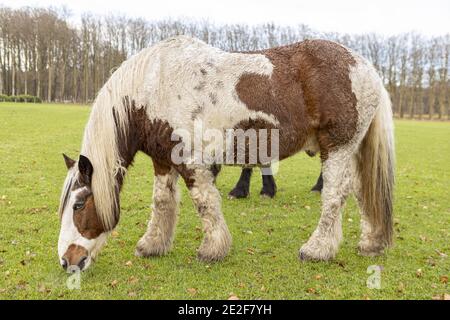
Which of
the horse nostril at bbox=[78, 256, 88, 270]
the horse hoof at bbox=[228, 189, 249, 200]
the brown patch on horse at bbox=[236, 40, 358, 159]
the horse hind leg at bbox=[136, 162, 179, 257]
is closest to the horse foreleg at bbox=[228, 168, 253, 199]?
the horse hoof at bbox=[228, 189, 249, 200]

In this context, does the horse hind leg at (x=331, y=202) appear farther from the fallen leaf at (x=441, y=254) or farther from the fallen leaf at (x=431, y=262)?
the fallen leaf at (x=441, y=254)

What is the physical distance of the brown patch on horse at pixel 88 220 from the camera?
12.0 ft

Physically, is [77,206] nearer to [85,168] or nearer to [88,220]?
[88,220]

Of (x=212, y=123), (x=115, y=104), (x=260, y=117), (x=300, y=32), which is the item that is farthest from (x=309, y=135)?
(x=300, y=32)

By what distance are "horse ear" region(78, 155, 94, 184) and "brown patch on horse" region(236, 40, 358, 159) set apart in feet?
5.23

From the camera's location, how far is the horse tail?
4391mm

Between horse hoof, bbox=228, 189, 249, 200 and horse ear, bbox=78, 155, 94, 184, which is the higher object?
horse ear, bbox=78, 155, 94, 184

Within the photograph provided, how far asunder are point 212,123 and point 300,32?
58638mm

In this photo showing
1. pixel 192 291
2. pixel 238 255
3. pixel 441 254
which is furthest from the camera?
pixel 441 254

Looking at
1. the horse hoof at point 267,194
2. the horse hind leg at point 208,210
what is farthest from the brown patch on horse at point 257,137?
the horse hoof at point 267,194

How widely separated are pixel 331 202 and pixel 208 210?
52.0 inches

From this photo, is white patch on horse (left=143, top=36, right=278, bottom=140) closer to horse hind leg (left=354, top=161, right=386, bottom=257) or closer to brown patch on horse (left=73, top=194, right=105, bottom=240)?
brown patch on horse (left=73, top=194, right=105, bottom=240)

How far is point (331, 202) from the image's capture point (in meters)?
4.20

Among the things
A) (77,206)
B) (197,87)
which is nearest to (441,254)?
Result: (197,87)
